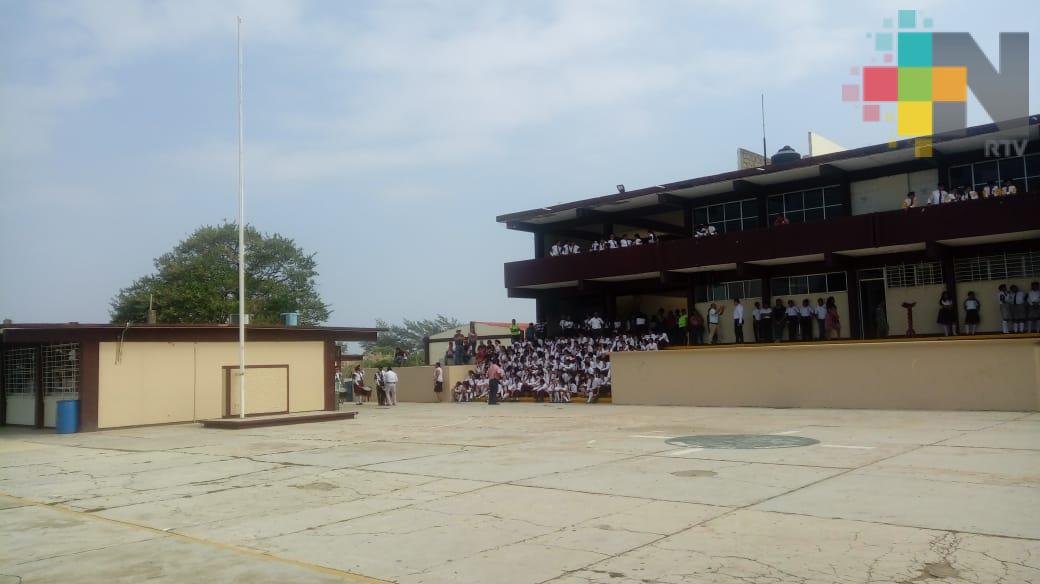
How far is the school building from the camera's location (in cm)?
2520

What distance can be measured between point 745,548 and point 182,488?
7.81 metres

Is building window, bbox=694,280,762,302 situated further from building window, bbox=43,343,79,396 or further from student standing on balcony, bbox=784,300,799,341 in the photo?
building window, bbox=43,343,79,396

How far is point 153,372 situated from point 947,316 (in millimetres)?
24035

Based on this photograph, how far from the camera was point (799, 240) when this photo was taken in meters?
28.1

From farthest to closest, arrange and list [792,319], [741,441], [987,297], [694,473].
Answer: [792,319] → [987,297] → [741,441] → [694,473]

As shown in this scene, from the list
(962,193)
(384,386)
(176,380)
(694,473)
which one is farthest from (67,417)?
(962,193)

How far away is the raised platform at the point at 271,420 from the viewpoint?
2030 cm

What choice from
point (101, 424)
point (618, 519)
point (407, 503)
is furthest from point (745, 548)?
point (101, 424)

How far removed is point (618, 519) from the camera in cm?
792

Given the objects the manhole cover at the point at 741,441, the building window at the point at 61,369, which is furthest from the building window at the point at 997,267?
the building window at the point at 61,369

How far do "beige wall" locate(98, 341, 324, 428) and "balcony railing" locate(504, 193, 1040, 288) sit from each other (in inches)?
531

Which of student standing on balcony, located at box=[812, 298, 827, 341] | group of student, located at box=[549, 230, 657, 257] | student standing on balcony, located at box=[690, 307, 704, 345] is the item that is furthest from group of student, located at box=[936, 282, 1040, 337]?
group of student, located at box=[549, 230, 657, 257]

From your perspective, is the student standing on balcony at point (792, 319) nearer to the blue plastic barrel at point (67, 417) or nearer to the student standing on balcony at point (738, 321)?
the student standing on balcony at point (738, 321)

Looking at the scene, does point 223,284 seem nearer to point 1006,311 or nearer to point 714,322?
point 714,322
